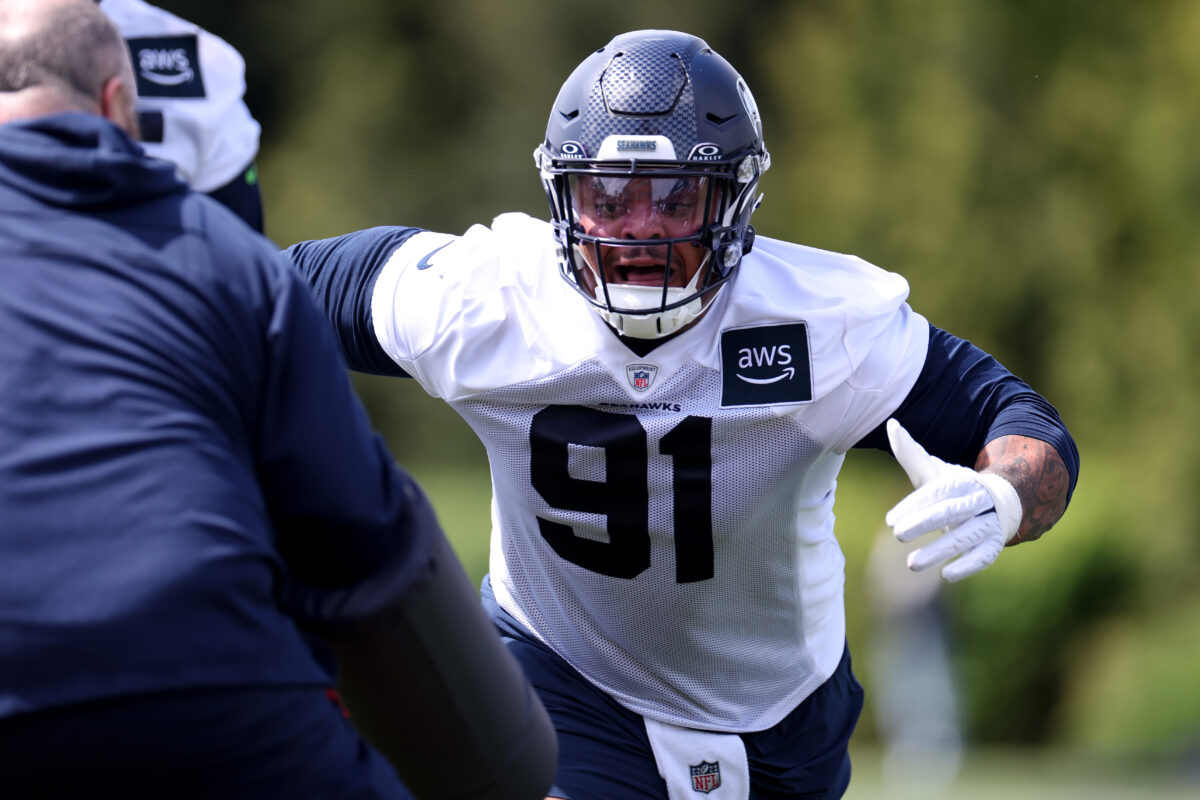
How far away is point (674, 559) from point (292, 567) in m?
1.09

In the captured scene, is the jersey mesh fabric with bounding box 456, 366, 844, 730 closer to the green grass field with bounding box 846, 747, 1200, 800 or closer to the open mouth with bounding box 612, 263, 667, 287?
the open mouth with bounding box 612, 263, 667, 287

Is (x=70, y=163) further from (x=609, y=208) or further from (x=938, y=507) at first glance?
(x=938, y=507)

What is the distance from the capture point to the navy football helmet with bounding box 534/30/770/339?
2902mm

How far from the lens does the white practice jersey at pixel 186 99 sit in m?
4.05

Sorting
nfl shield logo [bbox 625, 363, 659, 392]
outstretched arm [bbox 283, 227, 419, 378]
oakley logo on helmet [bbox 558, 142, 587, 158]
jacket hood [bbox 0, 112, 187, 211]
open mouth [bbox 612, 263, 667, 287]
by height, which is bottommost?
nfl shield logo [bbox 625, 363, 659, 392]

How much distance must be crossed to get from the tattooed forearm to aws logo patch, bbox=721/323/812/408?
367mm

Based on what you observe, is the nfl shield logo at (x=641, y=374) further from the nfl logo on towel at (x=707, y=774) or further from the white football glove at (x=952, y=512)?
the nfl logo on towel at (x=707, y=774)

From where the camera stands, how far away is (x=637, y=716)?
9.95 ft

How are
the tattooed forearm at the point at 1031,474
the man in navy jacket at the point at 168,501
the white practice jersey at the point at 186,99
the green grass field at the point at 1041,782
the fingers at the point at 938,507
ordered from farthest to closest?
1. the green grass field at the point at 1041,782
2. the white practice jersey at the point at 186,99
3. the tattooed forearm at the point at 1031,474
4. the fingers at the point at 938,507
5. the man in navy jacket at the point at 168,501

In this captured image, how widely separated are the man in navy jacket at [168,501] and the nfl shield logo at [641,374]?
0.92 metres

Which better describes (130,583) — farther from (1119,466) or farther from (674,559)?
(1119,466)

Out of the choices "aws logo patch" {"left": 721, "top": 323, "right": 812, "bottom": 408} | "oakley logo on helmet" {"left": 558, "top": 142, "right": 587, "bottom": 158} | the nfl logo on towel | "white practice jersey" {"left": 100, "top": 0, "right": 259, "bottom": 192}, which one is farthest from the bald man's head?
"white practice jersey" {"left": 100, "top": 0, "right": 259, "bottom": 192}

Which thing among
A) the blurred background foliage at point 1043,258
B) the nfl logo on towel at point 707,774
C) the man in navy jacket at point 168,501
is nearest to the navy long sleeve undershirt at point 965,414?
the nfl logo on towel at point 707,774

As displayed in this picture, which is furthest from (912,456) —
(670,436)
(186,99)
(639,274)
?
(186,99)
